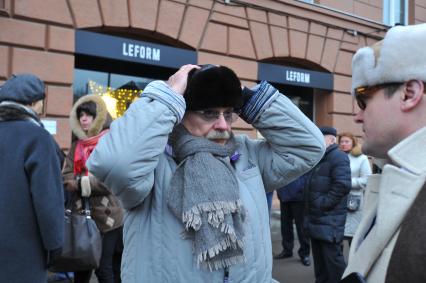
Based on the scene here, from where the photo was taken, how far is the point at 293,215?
22.2ft

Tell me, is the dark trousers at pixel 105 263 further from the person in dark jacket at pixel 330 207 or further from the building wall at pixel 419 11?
the building wall at pixel 419 11

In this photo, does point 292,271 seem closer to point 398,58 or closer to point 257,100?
point 257,100

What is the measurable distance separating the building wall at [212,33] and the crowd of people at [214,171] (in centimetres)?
407

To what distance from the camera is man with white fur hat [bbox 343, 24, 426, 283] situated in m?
0.96

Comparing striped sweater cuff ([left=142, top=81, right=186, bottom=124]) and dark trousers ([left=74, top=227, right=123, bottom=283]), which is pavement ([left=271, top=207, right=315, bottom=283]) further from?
striped sweater cuff ([left=142, top=81, right=186, bottom=124])

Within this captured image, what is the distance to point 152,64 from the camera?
782 cm

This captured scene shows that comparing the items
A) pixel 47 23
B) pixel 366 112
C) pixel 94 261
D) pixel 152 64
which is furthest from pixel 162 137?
pixel 152 64

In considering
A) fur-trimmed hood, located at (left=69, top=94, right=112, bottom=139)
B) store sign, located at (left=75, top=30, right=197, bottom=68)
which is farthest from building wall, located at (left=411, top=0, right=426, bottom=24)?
fur-trimmed hood, located at (left=69, top=94, right=112, bottom=139)

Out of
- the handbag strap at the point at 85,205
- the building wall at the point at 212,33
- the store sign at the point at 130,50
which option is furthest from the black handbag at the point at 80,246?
the store sign at the point at 130,50

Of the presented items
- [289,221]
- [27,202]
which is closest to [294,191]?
[289,221]

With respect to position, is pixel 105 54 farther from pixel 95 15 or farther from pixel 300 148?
pixel 300 148

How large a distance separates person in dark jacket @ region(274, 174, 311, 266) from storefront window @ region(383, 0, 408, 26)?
287 inches

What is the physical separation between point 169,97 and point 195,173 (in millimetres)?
308

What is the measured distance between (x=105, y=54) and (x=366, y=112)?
6.40 m
